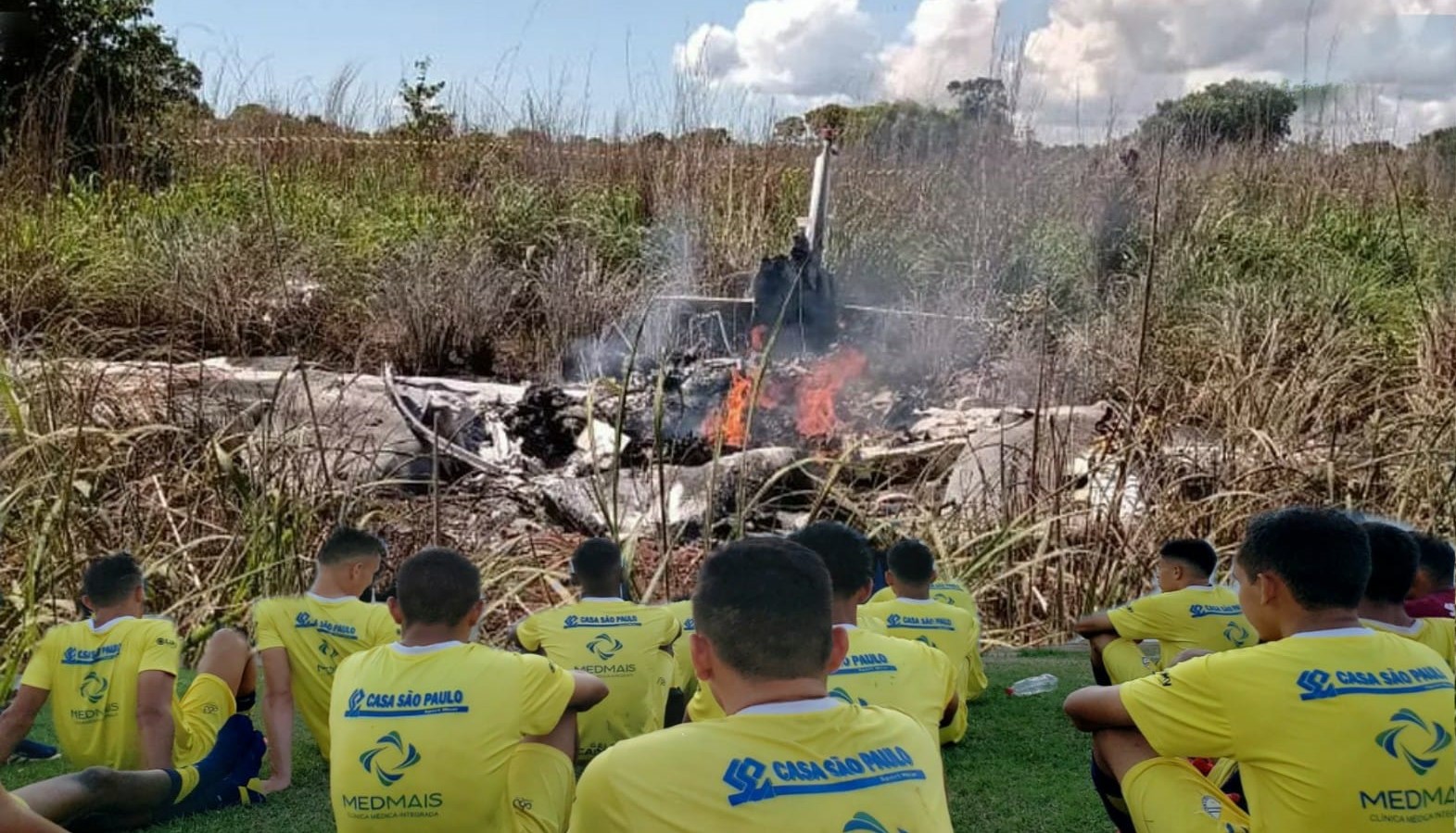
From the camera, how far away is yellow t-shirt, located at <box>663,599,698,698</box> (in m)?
4.57

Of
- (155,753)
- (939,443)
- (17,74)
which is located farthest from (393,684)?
(17,74)

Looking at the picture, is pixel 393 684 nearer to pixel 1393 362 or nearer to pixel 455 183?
pixel 1393 362

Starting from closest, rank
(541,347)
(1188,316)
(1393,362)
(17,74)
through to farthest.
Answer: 1. (1393,362)
2. (1188,316)
3. (541,347)
4. (17,74)

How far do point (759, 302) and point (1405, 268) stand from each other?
18.1 feet

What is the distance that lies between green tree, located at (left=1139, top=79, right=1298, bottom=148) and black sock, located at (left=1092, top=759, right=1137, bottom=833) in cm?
1202

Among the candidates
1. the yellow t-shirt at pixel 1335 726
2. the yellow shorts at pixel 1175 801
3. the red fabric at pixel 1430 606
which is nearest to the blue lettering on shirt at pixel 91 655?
the yellow shorts at pixel 1175 801

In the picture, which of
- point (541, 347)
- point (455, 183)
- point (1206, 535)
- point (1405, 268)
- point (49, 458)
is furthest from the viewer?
point (455, 183)

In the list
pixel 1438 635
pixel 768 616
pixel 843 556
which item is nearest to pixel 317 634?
pixel 843 556

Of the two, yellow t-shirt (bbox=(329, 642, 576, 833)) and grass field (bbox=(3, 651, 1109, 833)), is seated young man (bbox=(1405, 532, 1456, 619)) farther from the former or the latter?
yellow t-shirt (bbox=(329, 642, 576, 833))

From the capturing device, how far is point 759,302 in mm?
11461

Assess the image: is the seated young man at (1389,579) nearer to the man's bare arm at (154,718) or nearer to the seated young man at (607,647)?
the seated young man at (607,647)

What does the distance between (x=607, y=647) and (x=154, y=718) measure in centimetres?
142

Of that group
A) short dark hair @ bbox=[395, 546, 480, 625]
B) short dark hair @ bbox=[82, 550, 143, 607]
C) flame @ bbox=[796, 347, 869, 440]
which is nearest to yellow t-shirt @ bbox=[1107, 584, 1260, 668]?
short dark hair @ bbox=[395, 546, 480, 625]

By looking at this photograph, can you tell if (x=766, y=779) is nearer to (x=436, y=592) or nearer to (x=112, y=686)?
(x=436, y=592)
